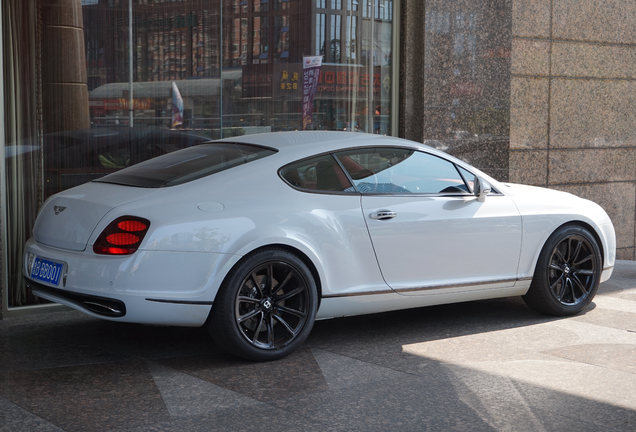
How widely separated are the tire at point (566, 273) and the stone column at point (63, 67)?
408 cm

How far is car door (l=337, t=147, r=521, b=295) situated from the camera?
20.2ft

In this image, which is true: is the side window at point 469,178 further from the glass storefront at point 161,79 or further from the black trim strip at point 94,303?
the glass storefront at point 161,79

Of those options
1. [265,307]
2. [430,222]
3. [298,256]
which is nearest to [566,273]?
[430,222]

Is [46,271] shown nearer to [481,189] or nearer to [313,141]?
[313,141]

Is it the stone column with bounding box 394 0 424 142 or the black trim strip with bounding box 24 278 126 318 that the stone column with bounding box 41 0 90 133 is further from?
the stone column with bounding box 394 0 424 142

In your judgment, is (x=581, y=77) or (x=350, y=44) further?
(x=581, y=77)

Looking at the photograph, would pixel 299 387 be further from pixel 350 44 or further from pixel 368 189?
pixel 350 44

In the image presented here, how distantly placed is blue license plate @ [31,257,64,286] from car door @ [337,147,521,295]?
2.00 metres

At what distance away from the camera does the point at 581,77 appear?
38.0 feet

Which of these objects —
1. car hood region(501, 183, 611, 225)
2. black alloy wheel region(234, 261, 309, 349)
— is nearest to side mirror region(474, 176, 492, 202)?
car hood region(501, 183, 611, 225)

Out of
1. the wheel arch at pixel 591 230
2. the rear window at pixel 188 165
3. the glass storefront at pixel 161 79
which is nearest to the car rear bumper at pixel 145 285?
the rear window at pixel 188 165

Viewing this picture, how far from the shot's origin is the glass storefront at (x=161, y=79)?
7.65 m

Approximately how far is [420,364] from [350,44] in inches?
192

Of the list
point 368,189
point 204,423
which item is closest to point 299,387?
point 204,423
